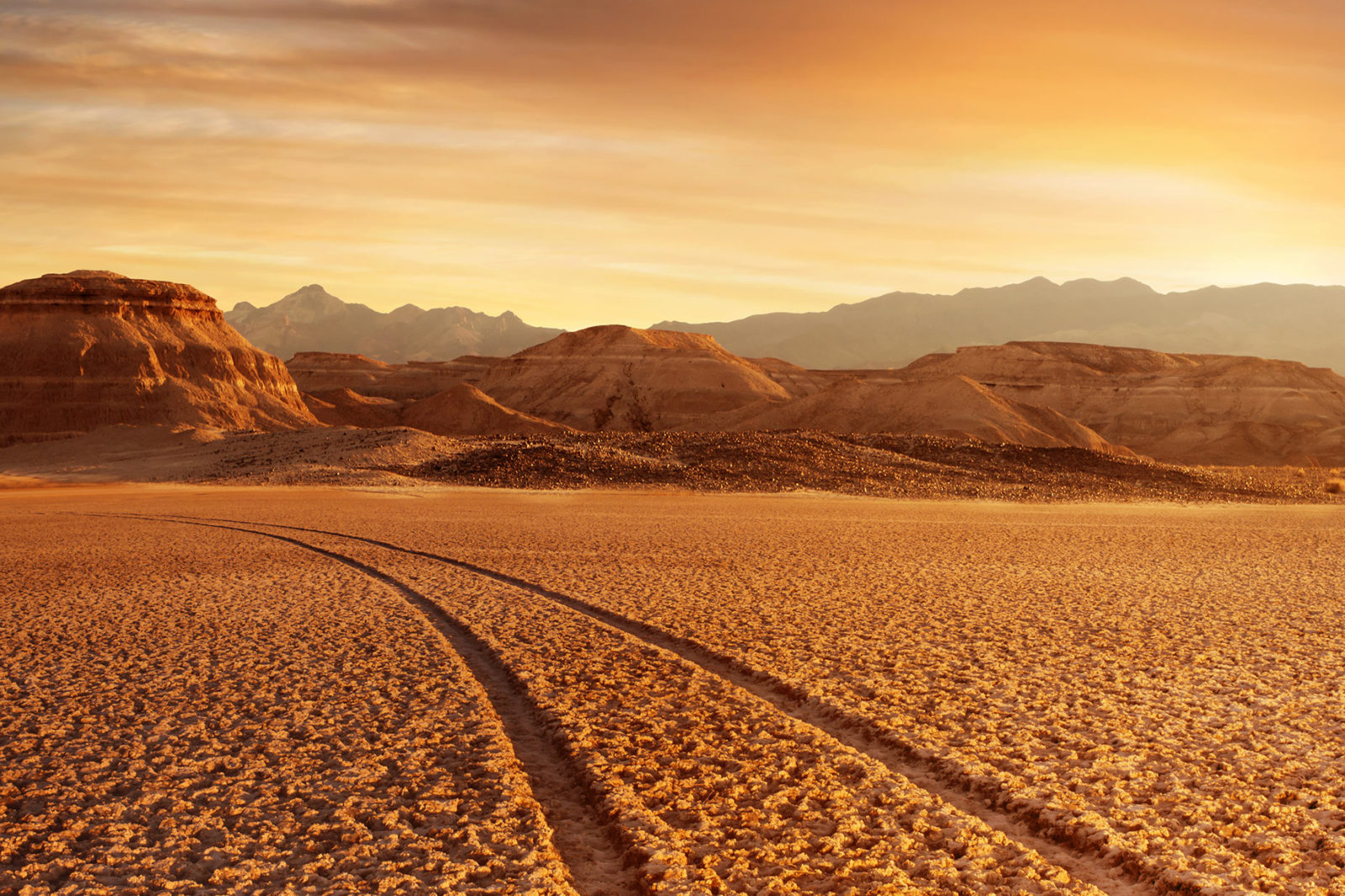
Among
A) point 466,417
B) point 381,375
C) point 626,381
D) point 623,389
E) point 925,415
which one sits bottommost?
point 466,417

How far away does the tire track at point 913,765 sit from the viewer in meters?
4.61

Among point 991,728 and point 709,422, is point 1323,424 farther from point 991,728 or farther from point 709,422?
point 991,728

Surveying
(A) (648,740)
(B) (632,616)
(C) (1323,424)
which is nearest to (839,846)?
(A) (648,740)

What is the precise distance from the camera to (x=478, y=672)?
8.04m

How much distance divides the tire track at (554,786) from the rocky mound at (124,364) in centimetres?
5116

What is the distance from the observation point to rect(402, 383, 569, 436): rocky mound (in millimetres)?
72938

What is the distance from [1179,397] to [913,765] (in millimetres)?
97371

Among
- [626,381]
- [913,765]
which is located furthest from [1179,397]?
[913,765]

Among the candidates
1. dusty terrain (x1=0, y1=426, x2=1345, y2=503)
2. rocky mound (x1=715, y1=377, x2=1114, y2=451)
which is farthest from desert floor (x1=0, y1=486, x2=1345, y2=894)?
rocky mound (x1=715, y1=377, x2=1114, y2=451)

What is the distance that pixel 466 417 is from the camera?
75.0m

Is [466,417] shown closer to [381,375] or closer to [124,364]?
[124,364]

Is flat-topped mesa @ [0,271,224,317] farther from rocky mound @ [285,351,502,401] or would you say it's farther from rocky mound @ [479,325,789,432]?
rocky mound @ [285,351,502,401]

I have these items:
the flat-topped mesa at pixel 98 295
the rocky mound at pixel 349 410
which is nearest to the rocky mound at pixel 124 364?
the flat-topped mesa at pixel 98 295

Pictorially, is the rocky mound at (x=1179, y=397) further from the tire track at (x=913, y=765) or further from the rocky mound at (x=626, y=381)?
the tire track at (x=913, y=765)
